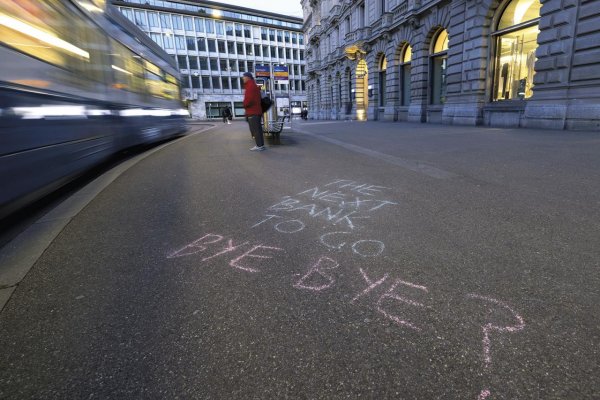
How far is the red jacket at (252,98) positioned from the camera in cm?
881

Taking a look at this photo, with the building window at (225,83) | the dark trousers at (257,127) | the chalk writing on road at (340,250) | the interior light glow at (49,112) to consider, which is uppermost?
the building window at (225,83)

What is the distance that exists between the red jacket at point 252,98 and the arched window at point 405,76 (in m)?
16.1

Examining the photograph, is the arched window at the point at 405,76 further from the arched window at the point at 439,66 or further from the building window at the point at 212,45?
the building window at the point at 212,45

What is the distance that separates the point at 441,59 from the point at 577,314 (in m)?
20.2

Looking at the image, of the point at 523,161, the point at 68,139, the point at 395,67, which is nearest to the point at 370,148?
the point at 523,161

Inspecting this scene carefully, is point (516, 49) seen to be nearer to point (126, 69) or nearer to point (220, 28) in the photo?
point (126, 69)

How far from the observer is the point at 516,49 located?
1411 cm

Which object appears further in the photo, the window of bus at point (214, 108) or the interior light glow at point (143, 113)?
the window of bus at point (214, 108)

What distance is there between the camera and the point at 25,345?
1.70 meters

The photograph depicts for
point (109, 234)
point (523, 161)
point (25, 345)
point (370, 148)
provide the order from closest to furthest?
point (25, 345), point (109, 234), point (523, 161), point (370, 148)

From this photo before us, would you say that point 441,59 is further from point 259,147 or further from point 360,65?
A: point 259,147

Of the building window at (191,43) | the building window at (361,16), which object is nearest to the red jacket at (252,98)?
the building window at (361,16)

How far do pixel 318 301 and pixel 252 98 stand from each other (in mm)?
7763

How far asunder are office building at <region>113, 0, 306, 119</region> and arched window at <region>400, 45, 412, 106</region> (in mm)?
35935
